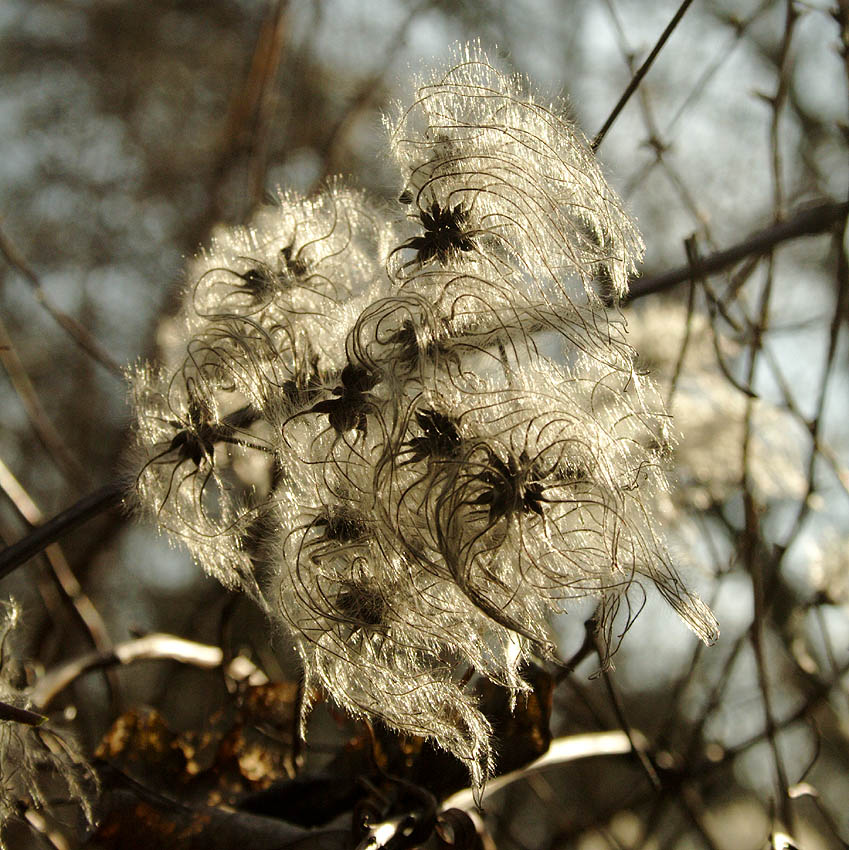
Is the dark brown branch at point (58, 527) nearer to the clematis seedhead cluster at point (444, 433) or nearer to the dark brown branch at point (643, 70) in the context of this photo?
the clematis seedhead cluster at point (444, 433)

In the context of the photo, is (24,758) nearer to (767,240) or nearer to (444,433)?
(444,433)

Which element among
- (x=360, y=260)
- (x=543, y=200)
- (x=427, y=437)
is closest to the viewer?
(x=427, y=437)

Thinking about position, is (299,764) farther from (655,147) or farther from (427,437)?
(655,147)

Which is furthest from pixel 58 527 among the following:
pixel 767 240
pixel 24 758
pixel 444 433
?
pixel 767 240

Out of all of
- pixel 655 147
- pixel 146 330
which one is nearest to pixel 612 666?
pixel 655 147

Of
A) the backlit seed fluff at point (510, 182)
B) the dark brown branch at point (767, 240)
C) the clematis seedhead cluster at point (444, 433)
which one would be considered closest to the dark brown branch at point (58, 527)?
the clematis seedhead cluster at point (444, 433)
